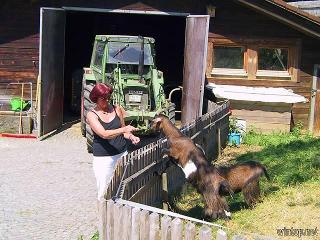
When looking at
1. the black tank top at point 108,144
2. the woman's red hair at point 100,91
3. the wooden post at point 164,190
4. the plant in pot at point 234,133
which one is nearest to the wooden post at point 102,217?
the black tank top at point 108,144

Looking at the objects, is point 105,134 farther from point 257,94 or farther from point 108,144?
point 257,94

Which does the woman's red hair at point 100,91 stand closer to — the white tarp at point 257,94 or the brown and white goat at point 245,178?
the brown and white goat at point 245,178

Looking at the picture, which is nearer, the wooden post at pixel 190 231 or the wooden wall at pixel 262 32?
the wooden post at pixel 190 231

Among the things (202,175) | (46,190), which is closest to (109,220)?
(202,175)

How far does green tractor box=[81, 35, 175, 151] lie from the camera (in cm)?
1070

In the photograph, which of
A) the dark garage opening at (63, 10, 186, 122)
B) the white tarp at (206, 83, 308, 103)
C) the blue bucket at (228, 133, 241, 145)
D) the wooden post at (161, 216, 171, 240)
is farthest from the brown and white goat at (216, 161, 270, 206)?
the dark garage opening at (63, 10, 186, 122)

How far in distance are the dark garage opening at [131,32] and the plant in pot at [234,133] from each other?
5.39 metres

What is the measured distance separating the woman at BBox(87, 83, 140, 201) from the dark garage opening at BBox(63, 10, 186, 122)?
12050mm

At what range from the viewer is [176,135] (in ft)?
22.2

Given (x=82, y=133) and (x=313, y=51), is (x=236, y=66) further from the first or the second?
(x=82, y=133)

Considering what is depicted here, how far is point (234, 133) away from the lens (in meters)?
12.4

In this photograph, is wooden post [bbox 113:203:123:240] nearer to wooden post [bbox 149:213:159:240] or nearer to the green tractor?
wooden post [bbox 149:213:159:240]

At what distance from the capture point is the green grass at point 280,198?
606 centimetres

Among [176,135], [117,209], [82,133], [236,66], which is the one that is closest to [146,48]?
[82,133]
